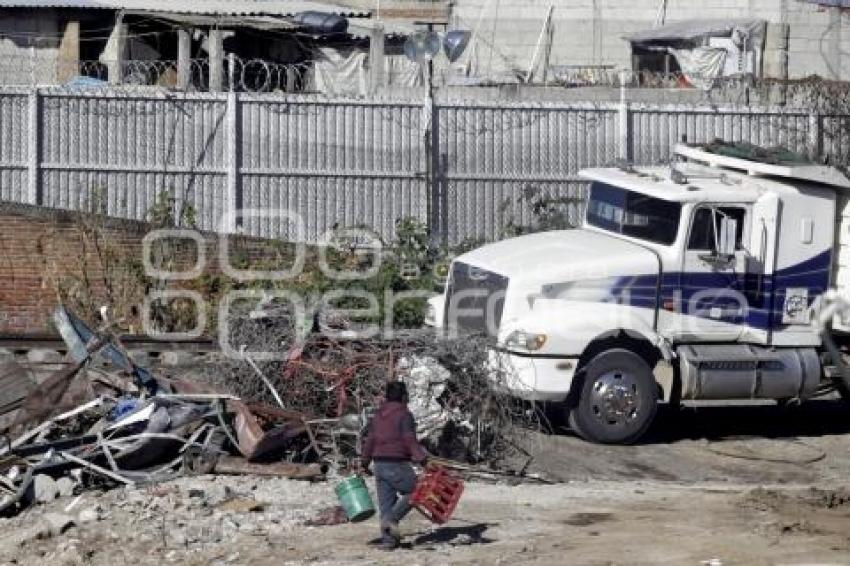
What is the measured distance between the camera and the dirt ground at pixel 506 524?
510 inches

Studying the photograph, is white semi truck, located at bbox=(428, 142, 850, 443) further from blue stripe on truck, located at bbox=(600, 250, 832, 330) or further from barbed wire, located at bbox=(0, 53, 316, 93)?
barbed wire, located at bbox=(0, 53, 316, 93)

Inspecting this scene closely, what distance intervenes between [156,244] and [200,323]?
130 centimetres

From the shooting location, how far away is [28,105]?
2605 centimetres

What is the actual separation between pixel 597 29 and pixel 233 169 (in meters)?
12.5

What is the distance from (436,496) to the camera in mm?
13117

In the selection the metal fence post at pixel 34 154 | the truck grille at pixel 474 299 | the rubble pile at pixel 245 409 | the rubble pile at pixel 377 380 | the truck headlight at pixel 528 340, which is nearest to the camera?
the rubble pile at pixel 245 409

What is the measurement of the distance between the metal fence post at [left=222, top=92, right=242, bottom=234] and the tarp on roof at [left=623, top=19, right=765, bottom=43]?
451 inches

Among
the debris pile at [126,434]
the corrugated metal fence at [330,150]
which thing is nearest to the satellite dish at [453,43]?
the corrugated metal fence at [330,150]

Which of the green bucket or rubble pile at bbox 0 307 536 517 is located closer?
the green bucket

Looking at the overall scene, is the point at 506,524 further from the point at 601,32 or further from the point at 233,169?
the point at 601,32

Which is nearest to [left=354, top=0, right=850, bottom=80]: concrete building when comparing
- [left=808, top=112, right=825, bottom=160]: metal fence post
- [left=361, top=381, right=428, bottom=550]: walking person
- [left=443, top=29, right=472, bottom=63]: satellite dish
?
[left=443, top=29, right=472, bottom=63]: satellite dish

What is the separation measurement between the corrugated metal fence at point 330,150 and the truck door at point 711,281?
8300 millimetres

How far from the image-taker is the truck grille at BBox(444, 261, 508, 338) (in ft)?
58.2

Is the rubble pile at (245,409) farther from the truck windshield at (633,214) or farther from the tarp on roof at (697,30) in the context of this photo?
the tarp on roof at (697,30)
